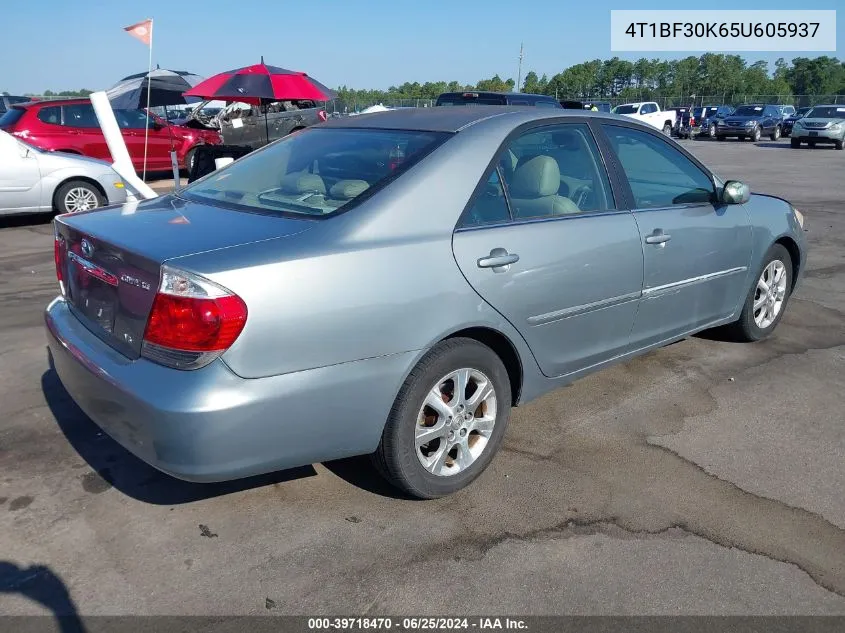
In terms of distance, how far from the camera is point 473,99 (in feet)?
47.0

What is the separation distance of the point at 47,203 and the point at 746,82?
7392cm

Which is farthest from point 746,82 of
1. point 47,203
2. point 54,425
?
point 54,425

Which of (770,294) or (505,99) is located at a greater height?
(505,99)

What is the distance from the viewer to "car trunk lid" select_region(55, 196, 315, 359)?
8.79 feet

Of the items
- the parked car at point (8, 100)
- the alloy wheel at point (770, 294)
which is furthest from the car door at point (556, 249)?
the parked car at point (8, 100)

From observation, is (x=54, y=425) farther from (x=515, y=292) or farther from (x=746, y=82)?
(x=746, y=82)

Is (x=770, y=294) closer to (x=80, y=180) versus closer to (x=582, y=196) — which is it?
(x=582, y=196)

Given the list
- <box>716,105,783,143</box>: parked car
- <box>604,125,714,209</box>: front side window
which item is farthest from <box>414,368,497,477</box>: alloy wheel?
<box>716,105,783,143</box>: parked car

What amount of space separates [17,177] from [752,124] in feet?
→ 104

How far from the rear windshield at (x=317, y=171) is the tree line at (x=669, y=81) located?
55591mm

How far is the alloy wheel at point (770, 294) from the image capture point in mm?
5117

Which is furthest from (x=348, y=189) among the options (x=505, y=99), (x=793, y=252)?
(x=505, y=99)

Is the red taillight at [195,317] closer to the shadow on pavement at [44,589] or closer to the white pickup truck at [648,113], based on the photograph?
the shadow on pavement at [44,589]

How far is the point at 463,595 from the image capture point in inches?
103
